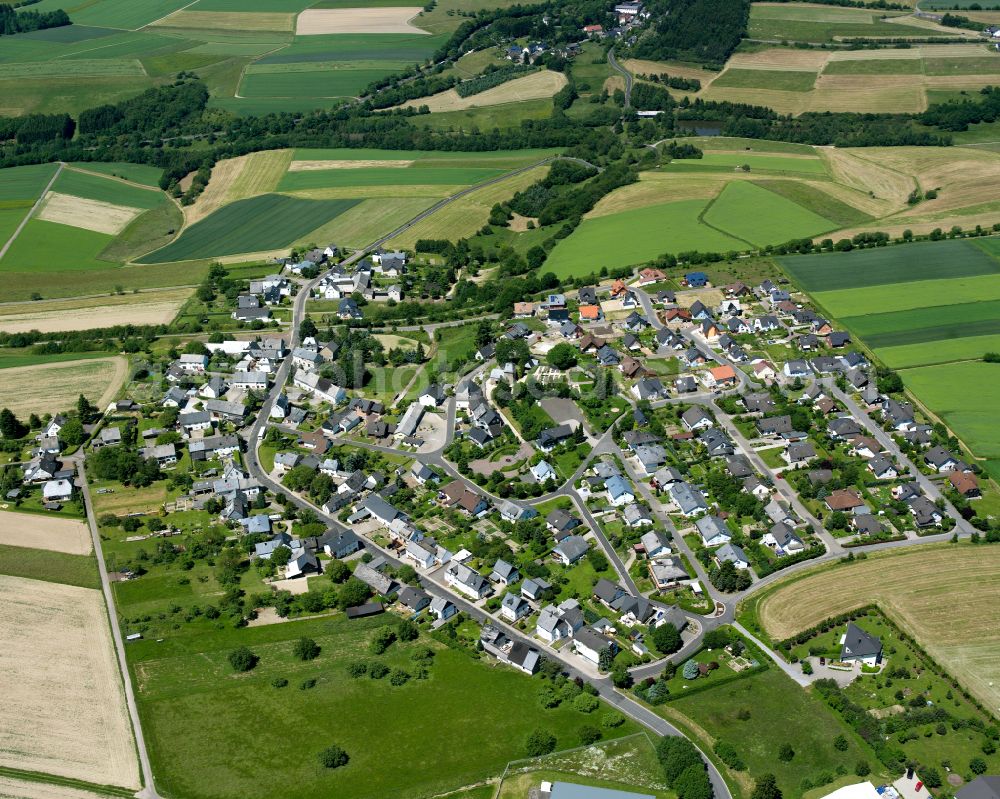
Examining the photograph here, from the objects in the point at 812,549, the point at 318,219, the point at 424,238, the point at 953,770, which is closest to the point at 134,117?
the point at 318,219

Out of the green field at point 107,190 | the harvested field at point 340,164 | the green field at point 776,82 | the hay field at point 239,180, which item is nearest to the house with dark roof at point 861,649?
the hay field at point 239,180

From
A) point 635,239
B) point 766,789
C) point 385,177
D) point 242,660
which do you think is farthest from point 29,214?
point 766,789

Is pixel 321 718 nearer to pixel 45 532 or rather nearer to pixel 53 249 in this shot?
pixel 45 532

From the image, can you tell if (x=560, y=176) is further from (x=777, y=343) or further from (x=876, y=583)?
(x=876, y=583)

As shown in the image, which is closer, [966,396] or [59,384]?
[966,396]

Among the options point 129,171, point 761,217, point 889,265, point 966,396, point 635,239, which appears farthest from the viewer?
point 129,171

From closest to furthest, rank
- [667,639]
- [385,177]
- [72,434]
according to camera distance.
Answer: [667,639] < [72,434] < [385,177]

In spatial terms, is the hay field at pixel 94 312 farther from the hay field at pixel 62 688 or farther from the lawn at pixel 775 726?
the lawn at pixel 775 726
